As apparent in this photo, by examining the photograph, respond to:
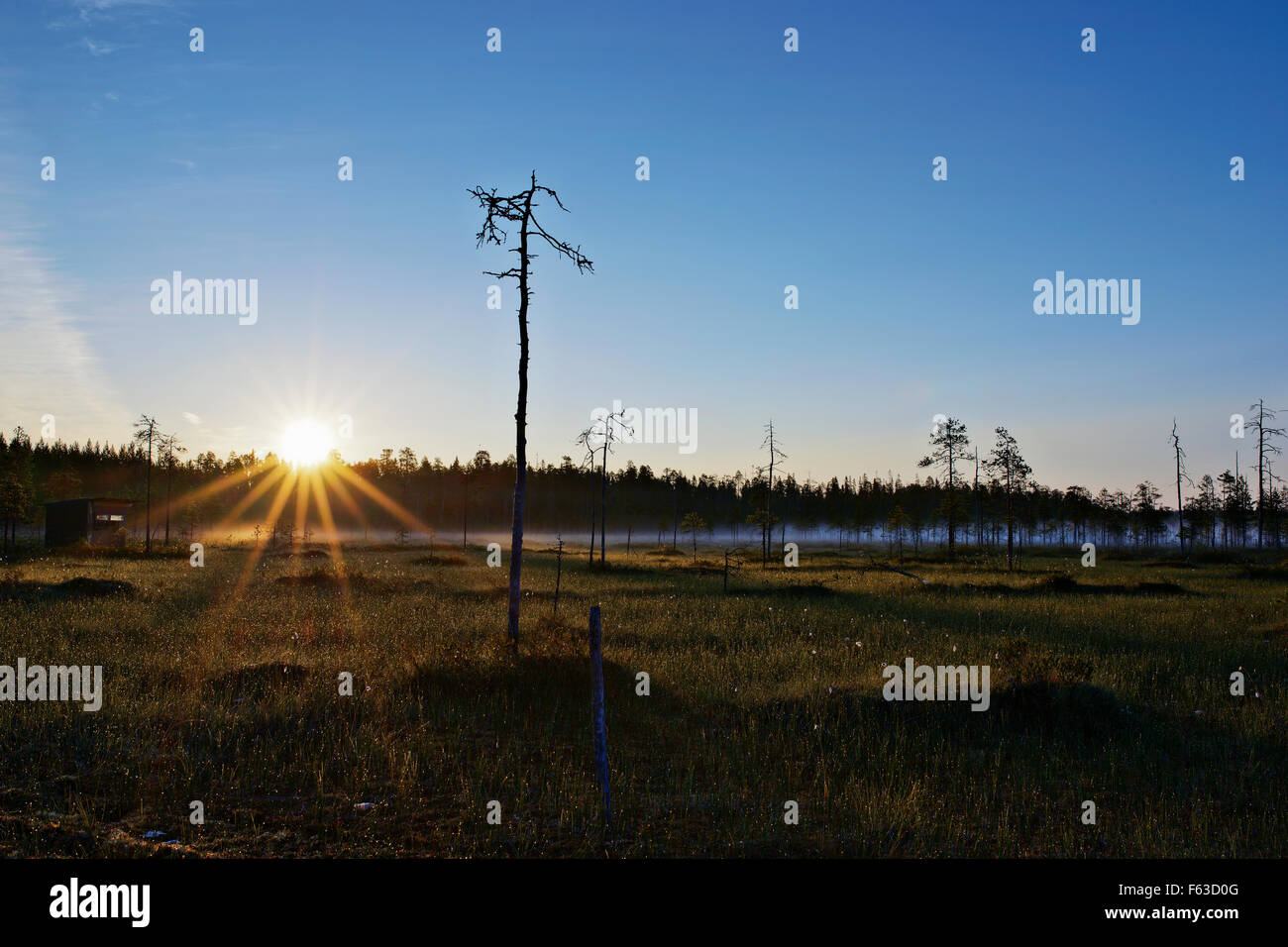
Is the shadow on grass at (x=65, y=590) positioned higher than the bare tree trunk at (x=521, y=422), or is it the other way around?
the bare tree trunk at (x=521, y=422)

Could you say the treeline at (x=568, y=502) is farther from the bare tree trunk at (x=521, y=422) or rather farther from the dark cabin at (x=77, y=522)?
the bare tree trunk at (x=521, y=422)

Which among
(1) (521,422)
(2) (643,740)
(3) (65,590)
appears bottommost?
(2) (643,740)

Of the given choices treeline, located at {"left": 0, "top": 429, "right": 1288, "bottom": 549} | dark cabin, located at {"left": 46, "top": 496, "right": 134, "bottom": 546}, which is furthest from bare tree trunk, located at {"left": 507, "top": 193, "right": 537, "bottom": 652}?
treeline, located at {"left": 0, "top": 429, "right": 1288, "bottom": 549}

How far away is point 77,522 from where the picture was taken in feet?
206

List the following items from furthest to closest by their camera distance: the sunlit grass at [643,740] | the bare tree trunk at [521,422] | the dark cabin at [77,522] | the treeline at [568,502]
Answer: the treeline at [568,502]
the dark cabin at [77,522]
the bare tree trunk at [521,422]
the sunlit grass at [643,740]

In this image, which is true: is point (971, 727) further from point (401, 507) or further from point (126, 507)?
point (401, 507)

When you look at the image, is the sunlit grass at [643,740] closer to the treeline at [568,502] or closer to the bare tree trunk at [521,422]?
the bare tree trunk at [521,422]

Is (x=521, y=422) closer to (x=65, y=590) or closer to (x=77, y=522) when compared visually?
(x=65, y=590)

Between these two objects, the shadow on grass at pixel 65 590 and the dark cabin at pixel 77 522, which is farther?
the dark cabin at pixel 77 522

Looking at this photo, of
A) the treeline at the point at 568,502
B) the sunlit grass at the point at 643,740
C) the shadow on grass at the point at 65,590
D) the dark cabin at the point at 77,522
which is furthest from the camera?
the treeline at the point at 568,502

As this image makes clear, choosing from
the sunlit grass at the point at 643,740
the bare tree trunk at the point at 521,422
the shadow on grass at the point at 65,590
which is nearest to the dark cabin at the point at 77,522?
the shadow on grass at the point at 65,590

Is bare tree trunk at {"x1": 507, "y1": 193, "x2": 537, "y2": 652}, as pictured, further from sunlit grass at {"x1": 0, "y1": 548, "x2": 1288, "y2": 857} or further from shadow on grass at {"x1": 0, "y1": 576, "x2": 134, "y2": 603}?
Result: shadow on grass at {"x1": 0, "y1": 576, "x2": 134, "y2": 603}

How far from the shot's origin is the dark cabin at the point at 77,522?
6244cm

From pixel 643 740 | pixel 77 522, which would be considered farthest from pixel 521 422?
pixel 77 522
